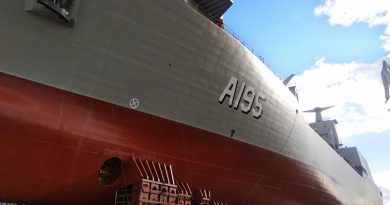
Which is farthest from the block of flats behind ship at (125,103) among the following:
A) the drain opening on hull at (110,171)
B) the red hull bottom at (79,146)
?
the drain opening on hull at (110,171)

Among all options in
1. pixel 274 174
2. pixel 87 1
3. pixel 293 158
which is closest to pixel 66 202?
pixel 87 1

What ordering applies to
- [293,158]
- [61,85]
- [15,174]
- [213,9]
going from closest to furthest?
1. [15,174]
2. [61,85]
3. [213,9]
4. [293,158]

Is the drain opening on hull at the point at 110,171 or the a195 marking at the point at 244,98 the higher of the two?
the a195 marking at the point at 244,98

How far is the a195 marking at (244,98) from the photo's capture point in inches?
495

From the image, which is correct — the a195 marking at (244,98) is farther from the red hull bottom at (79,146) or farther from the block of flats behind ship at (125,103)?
the red hull bottom at (79,146)

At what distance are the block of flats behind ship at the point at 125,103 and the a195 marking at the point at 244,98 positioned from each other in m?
0.04

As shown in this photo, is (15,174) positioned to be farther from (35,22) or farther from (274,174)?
(274,174)

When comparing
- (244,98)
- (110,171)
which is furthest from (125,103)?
(244,98)

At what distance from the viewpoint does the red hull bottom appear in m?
8.20

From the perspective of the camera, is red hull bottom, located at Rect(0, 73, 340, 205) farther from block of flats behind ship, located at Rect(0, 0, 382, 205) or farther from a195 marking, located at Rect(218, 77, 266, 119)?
a195 marking, located at Rect(218, 77, 266, 119)

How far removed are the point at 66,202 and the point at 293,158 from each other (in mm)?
10954

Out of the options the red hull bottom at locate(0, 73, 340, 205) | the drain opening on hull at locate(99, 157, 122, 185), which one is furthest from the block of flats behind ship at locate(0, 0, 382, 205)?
the drain opening on hull at locate(99, 157, 122, 185)

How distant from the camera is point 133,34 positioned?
10070mm

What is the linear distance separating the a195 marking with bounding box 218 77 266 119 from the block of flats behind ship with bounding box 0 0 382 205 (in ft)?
0.13
